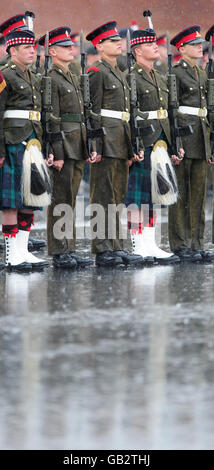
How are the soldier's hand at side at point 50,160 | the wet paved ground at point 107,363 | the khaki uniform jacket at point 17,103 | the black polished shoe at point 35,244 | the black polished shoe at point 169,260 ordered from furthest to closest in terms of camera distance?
the black polished shoe at point 35,244 → the black polished shoe at point 169,260 → the soldier's hand at side at point 50,160 → the khaki uniform jacket at point 17,103 → the wet paved ground at point 107,363

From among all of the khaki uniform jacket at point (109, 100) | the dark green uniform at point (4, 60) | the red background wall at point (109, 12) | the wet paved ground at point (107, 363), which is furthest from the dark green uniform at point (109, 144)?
the red background wall at point (109, 12)

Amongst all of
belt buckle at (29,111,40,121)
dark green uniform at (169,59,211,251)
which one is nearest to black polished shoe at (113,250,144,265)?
dark green uniform at (169,59,211,251)

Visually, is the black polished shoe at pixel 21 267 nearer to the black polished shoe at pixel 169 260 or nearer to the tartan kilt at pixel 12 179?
the tartan kilt at pixel 12 179

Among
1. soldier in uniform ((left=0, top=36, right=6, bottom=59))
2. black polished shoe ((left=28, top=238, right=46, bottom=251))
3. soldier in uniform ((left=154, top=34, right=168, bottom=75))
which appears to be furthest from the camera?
soldier in uniform ((left=154, top=34, right=168, bottom=75))

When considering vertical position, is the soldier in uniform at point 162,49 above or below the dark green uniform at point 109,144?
above

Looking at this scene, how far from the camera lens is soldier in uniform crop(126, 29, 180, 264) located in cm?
1005

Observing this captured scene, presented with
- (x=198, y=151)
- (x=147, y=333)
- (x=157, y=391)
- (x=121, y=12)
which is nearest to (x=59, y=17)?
(x=121, y=12)

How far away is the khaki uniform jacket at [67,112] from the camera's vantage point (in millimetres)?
9602

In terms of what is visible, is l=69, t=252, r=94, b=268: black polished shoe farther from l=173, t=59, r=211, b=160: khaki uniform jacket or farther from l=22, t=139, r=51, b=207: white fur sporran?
l=173, t=59, r=211, b=160: khaki uniform jacket

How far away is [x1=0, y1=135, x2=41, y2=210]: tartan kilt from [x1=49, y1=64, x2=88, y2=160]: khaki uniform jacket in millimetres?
305

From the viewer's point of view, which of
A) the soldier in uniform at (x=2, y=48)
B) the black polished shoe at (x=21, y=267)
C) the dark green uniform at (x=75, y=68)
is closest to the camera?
the black polished shoe at (x=21, y=267)

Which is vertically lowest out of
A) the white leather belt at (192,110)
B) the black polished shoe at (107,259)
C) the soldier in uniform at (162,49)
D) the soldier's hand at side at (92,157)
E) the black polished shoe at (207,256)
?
the black polished shoe at (107,259)

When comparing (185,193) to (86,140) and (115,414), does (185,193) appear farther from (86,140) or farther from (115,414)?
(115,414)

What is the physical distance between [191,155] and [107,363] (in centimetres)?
442
